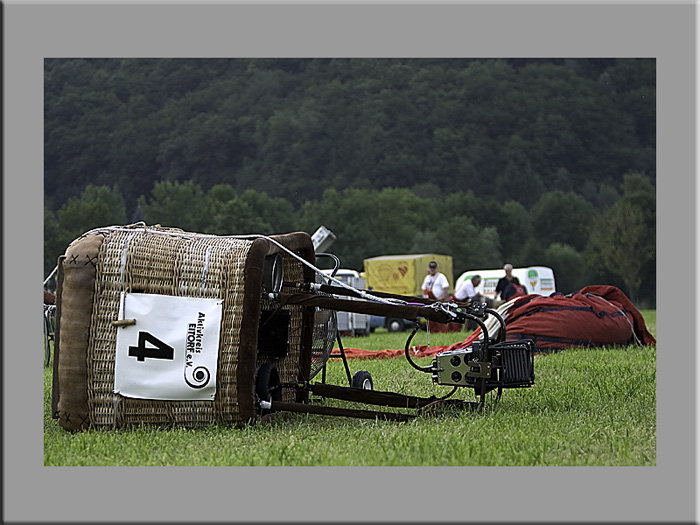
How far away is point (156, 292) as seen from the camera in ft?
20.2

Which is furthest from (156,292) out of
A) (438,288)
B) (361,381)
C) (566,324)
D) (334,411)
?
(438,288)

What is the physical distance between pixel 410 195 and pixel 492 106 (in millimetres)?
11899

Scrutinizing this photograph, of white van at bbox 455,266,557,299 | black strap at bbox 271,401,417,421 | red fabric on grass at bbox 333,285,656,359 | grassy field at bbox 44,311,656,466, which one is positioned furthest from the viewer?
white van at bbox 455,266,557,299

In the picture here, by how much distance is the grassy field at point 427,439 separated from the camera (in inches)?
193

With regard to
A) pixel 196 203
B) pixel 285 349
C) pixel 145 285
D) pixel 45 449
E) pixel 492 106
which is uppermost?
pixel 492 106

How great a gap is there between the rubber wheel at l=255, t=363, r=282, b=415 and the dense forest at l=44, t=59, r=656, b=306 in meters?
64.8

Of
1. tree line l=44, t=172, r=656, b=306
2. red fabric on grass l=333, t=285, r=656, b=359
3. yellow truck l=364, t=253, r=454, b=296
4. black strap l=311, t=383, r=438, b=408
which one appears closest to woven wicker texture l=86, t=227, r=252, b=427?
black strap l=311, t=383, r=438, b=408

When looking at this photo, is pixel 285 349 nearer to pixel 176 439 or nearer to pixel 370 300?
pixel 370 300

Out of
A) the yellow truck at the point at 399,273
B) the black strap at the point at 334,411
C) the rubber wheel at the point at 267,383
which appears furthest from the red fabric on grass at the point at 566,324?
the yellow truck at the point at 399,273

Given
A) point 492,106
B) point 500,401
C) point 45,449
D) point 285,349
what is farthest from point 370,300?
point 492,106

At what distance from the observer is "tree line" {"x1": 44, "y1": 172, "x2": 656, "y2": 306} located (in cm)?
6925

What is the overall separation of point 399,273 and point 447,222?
42783 millimetres

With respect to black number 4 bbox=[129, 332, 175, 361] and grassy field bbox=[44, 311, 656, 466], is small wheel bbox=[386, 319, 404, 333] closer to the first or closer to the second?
grassy field bbox=[44, 311, 656, 466]

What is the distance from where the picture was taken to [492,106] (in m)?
86.2
